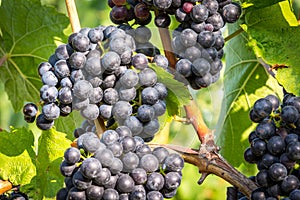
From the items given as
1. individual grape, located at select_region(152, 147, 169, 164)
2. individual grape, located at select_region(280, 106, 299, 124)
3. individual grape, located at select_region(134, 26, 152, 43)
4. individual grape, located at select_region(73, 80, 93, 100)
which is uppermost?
individual grape, located at select_region(134, 26, 152, 43)

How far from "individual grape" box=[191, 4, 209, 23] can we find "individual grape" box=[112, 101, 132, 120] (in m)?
0.26

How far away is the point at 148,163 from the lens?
121cm

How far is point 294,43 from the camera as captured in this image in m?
1.50

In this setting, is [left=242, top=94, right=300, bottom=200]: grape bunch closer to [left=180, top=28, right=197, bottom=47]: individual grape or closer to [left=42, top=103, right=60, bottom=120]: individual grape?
[left=180, top=28, right=197, bottom=47]: individual grape

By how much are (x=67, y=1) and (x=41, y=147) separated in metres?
0.40

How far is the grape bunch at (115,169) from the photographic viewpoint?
46.2 inches

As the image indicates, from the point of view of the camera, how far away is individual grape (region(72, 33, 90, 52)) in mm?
1260

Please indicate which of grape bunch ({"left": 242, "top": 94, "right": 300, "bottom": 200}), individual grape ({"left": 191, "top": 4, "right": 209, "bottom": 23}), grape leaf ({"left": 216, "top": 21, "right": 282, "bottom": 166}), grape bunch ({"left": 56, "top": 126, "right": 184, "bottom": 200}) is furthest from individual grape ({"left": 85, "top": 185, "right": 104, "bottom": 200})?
grape leaf ({"left": 216, "top": 21, "right": 282, "bottom": 166})

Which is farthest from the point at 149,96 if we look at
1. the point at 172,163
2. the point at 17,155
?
the point at 17,155

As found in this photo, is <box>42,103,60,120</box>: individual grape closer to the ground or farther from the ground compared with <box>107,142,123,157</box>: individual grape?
farther from the ground

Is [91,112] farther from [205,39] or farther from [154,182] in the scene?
[205,39]

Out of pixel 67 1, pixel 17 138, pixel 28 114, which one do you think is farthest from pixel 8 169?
pixel 67 1

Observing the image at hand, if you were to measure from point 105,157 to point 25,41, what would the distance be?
923mm

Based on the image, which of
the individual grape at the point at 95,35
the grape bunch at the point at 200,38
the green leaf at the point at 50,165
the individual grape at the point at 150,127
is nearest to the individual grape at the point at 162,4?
the grape bunch at the point at 200,38
